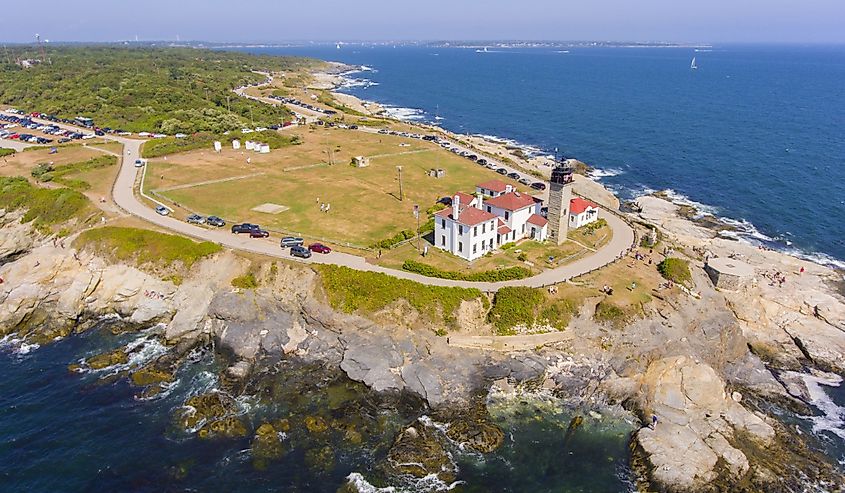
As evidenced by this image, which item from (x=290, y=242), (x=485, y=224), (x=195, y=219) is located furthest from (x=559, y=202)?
(x=195, y=219)

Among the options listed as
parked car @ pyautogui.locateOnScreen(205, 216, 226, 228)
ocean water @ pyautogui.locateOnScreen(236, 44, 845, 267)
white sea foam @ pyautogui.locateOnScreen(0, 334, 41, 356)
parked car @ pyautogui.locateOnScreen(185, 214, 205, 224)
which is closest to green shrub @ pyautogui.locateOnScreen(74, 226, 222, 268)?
parked car @ pyautogui.locateOnScreen(185, 214, 205, 224)

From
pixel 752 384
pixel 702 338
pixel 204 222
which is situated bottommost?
pixel 752 384

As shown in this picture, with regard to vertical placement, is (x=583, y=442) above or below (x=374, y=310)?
below

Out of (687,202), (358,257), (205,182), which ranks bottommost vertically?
(687,202)

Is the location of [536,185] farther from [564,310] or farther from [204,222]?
[204,222]

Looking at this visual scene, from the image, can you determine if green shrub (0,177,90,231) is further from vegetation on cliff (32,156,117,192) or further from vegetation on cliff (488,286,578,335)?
vegetation on cliff (488,286,578,335)

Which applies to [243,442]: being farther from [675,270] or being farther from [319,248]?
[675,270]

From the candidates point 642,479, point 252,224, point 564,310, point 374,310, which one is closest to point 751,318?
point 564,310

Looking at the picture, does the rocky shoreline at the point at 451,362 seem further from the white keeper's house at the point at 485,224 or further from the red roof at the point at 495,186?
the red roof at the point at 495,186
